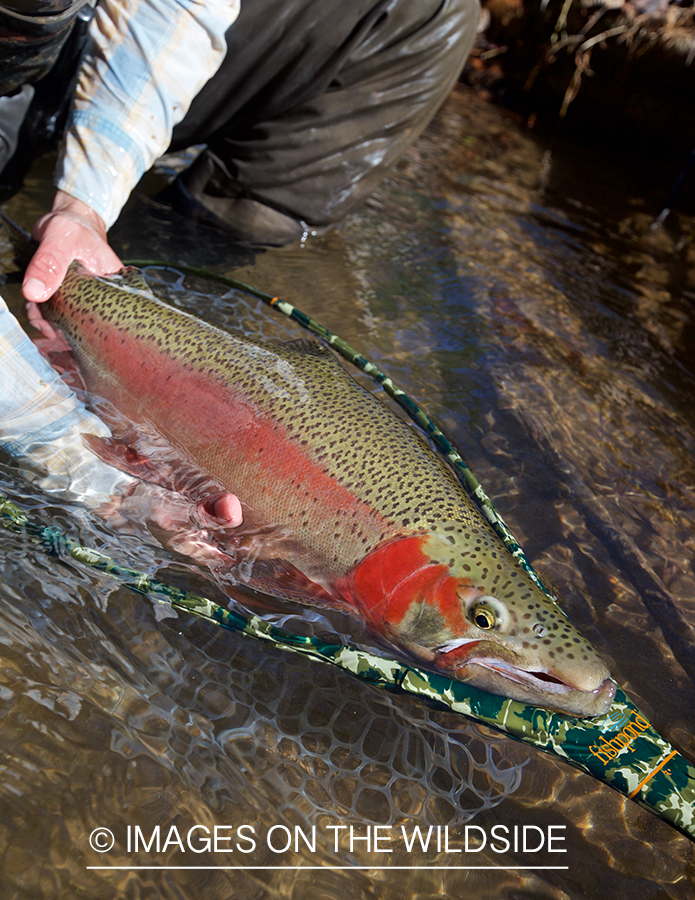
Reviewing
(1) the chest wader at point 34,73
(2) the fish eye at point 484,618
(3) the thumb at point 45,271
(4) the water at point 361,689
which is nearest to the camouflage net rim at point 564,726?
(2) the fish eye at point 484,618

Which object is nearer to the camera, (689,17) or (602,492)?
(602,492)

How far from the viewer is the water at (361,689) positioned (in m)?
1.50

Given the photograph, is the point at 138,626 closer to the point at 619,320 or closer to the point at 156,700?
the point at 156,700

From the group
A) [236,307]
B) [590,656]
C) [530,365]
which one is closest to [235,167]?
[236,307]

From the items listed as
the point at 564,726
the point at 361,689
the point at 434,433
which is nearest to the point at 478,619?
the point at 564,726

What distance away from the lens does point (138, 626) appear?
6.03 ft

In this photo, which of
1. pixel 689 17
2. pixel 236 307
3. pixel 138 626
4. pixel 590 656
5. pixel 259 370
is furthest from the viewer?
pixel 689 17

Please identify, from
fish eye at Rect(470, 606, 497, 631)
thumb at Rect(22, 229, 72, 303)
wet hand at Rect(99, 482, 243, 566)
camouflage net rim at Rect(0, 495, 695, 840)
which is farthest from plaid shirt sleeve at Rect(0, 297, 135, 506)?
fish eye at Rect(470, 606, 497, 631)

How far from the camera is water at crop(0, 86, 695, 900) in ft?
4.91

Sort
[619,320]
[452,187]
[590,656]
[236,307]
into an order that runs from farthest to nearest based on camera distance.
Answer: [452,187] → [619,320] → [236,307] → [590,656]

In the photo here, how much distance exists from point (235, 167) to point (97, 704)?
9.42ft

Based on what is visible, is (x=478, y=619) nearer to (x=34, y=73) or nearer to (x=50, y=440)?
(x=50, y=440)

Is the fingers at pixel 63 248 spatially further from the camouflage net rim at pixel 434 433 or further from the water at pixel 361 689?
the water at pixel 361 689

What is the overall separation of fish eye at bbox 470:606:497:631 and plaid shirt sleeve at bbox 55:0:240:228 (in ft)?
6.63
